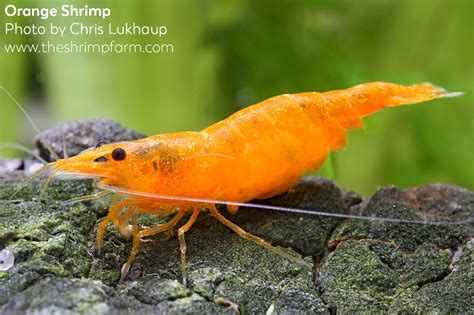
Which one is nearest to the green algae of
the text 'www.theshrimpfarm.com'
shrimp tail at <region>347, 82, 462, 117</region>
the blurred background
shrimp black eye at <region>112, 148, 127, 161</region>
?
shrimp black eye at <region>112, 148, 127, 161</region>

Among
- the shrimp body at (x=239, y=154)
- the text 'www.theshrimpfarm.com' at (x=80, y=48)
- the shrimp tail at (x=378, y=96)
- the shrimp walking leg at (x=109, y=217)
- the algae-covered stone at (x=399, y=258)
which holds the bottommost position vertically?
the algae-covered stone at (x=399, y=258)

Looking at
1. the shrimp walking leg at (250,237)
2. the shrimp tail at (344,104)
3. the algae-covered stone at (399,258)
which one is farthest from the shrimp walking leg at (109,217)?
the shrimp tail at (344,104)

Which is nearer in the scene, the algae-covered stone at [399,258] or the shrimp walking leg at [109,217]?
the algae-covered stone at [399,258]

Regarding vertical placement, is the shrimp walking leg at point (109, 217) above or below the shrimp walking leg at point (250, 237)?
above

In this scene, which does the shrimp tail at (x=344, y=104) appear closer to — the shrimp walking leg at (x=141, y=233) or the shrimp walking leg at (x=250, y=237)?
the shrimp walking leg at (x=250, y=237)

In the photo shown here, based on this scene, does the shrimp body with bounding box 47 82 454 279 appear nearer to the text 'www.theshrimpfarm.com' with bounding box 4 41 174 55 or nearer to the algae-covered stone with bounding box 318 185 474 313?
the algae-covered stone with bounding box 318 185 474 313

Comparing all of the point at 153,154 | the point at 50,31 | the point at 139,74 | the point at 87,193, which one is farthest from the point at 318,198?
the point at 139,74

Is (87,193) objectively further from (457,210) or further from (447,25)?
(447,25)

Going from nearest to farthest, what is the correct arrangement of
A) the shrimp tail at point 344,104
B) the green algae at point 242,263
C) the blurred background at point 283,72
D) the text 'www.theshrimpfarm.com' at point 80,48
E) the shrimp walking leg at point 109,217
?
the green algae at point 242,263 < the shrimp walking leg at point 109,217 < the shrimp tail at point 344,104 < the text 'www.theshrimpfarm.com' at point 80,48 < the blurred background at point 283,72
